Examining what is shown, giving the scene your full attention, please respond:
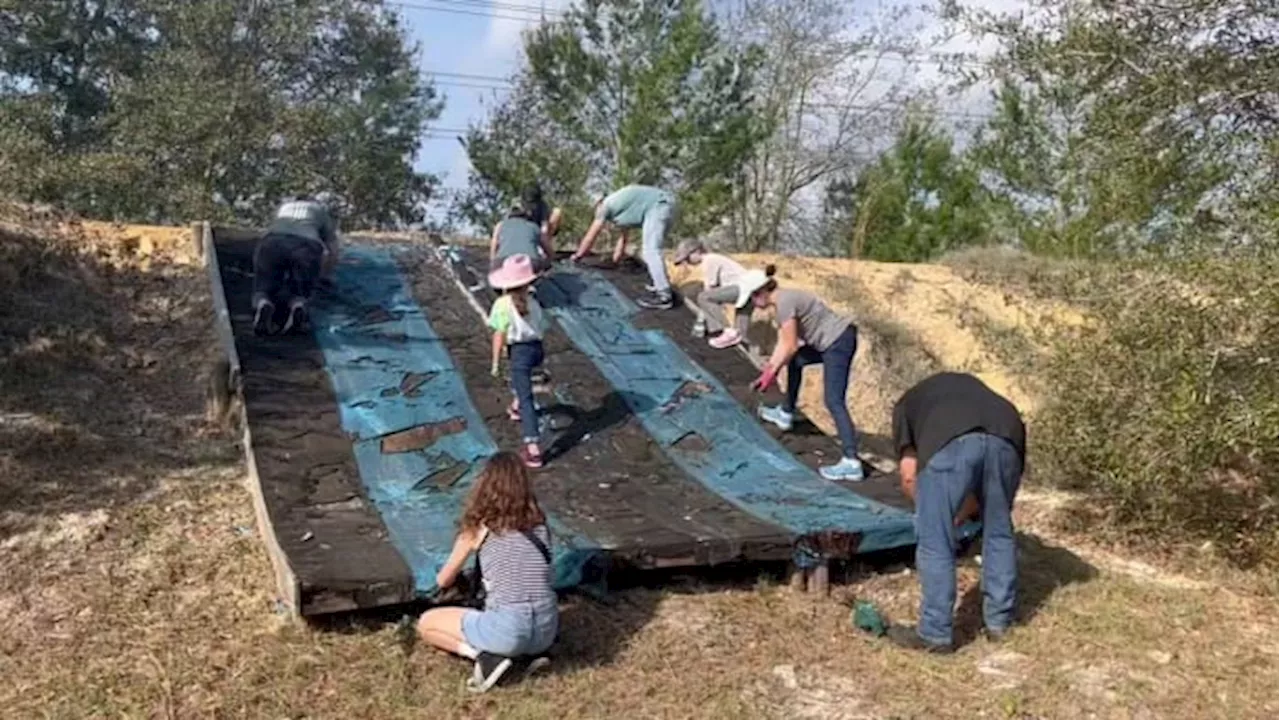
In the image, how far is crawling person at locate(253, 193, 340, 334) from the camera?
27.9ft

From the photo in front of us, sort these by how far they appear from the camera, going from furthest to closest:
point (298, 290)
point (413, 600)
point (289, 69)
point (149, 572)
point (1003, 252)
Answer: point (289, 69) → point (1003, 252) → point (298, 290) → point (149, 572) → point (413, 600)

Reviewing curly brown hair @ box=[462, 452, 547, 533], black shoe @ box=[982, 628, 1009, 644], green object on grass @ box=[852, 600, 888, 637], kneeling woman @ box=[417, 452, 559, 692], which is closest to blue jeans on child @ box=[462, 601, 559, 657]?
kneeling woman @ box=[417, 452, 559, 692]

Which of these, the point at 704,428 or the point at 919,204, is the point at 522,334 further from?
the point at 919,204

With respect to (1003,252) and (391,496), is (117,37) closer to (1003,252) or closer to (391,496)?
(1003,252)

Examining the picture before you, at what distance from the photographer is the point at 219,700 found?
4.41 meters

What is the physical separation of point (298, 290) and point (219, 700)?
4856 millimetres

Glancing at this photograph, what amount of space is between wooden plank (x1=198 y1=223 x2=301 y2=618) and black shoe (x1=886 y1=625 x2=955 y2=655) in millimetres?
2484

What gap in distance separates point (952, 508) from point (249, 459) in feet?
11.9

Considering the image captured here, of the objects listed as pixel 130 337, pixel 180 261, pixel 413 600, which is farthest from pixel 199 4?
pixel 413 600

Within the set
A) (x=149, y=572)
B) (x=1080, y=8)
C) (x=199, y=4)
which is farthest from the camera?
(x=199, y=4)

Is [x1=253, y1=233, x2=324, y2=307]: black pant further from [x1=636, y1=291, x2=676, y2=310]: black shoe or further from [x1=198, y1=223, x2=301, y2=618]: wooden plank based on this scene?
[x1=636, y1=291, x2=676, y2=310]: black shoe

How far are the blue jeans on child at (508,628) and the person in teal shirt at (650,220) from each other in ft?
19.0

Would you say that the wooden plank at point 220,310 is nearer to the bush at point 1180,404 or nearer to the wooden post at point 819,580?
the wooden post at point 819,580

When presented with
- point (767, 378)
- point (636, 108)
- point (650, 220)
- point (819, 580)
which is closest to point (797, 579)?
point (819, 580)
